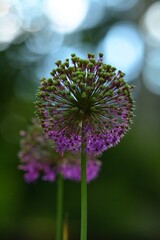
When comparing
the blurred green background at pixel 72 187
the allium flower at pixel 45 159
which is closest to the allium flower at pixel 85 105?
the allium flower at pixel 45 159

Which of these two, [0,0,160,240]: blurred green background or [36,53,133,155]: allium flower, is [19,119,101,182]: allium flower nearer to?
[36,53,133,155]: allium flower

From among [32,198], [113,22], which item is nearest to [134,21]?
[113,22]

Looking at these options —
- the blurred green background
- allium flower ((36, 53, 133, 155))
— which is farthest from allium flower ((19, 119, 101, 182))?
the blurred green background

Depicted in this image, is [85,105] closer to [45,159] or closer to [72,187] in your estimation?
[45,159]

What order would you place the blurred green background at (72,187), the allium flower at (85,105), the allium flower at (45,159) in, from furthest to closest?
the blurred green background at (72,187) < the allium flower at (45,159) < the allium flower at (85,105)

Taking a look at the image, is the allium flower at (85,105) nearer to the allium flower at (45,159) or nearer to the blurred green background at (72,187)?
the allium flower at (45,159)

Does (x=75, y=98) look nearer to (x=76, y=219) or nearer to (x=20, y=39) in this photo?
(x=76, y=219)

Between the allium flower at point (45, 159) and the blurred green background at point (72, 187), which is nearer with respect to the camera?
the allium flower at point (45, 159)

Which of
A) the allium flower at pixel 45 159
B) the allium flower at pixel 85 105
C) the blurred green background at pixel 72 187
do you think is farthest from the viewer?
the blurred green background at pixel 72 187
